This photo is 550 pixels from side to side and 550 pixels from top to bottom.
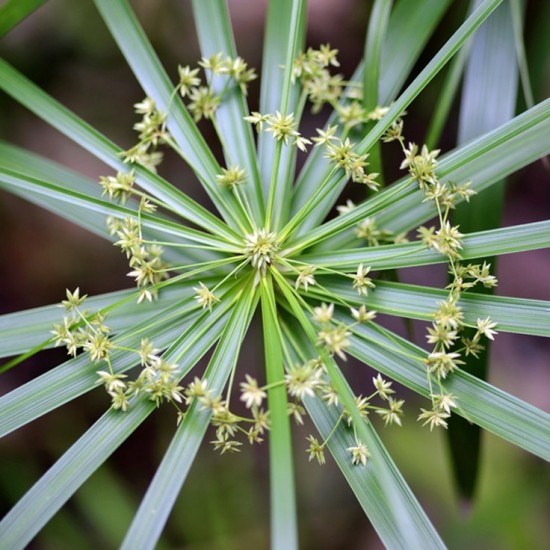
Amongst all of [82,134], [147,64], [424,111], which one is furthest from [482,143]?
[424,111]

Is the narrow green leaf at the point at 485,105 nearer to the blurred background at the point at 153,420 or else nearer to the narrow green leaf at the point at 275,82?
the narrow green leaf at the point at 275,82

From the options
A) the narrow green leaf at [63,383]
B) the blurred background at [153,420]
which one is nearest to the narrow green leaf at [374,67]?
the narrow green leaf at [63,383]

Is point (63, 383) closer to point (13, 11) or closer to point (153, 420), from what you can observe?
point (13, 11)

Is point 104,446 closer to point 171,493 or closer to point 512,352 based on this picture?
point 171,493

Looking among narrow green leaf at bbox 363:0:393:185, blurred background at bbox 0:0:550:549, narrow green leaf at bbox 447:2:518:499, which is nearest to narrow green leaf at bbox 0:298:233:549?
narrow green leaf at bbox 363:0:393:185

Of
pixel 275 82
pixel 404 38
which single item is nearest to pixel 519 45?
pixel 404 38

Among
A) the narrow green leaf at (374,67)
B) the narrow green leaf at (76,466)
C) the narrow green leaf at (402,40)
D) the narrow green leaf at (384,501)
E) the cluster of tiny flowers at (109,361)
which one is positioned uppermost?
the narrow green leaf at (402,40)
